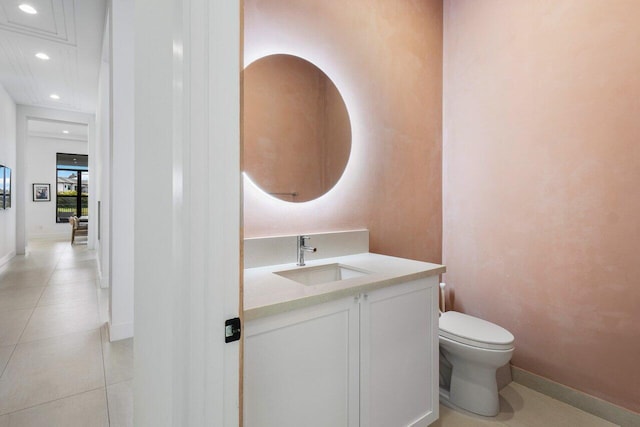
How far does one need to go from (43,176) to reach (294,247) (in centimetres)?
1022

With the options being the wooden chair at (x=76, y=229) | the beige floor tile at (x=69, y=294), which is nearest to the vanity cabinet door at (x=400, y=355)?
the beige floor tile at (x=69, y=294)

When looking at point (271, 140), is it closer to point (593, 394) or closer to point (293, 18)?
point (293, 18)

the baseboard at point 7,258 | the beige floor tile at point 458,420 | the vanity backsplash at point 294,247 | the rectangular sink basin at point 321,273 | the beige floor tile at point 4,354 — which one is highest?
the vanity backsplash at point 294,247

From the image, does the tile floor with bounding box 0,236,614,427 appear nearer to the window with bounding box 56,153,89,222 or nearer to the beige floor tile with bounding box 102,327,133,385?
the beige floor tile with bounding box 102,327,133,385

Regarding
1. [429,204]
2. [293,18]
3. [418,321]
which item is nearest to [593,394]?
[418,321]

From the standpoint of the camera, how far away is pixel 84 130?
7703 mm

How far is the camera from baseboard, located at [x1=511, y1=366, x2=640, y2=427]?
64.9 inches

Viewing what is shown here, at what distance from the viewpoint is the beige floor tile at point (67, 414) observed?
154 centimetres

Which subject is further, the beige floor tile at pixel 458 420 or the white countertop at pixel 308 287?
the beige floor tile at pixel 458 420

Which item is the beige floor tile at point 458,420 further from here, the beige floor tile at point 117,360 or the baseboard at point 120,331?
the baseboard at point 120,331

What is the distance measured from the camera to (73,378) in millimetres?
1934

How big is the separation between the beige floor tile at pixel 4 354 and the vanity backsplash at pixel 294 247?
1.95 m

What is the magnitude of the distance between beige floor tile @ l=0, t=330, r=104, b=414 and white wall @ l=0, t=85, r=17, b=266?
377 cm

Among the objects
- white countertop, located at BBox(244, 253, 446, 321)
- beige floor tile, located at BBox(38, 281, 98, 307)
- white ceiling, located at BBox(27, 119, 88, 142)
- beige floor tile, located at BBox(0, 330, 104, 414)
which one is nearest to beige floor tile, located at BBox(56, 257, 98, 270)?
beige floor tile, located at BBox(38, 281, 98, 307)
